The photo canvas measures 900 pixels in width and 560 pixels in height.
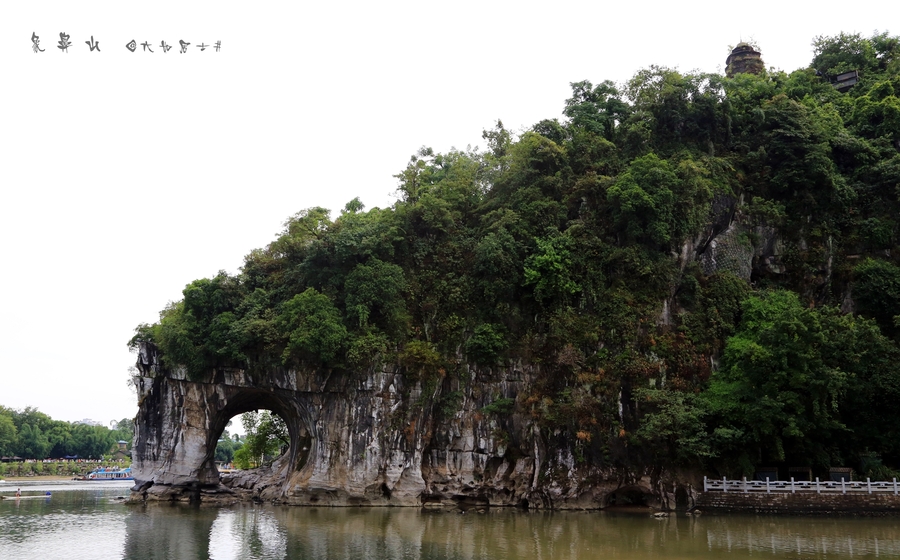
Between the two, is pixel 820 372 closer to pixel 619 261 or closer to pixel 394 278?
pixel 619 261

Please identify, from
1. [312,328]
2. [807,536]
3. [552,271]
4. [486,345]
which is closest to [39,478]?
[312,328]

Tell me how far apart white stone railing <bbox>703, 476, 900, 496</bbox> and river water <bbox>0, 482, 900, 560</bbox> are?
105 cm

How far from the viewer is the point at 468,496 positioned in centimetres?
2589

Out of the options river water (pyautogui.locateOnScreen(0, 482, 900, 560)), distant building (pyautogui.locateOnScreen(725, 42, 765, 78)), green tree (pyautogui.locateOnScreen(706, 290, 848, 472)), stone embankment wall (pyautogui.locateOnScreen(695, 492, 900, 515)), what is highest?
distant building (pyautogui.locateOnScreen(725, 42, 765, 78))

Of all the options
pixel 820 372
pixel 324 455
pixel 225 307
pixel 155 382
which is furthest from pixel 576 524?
pixel 155 382

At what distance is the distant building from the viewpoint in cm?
4112

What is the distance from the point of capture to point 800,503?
20.9m

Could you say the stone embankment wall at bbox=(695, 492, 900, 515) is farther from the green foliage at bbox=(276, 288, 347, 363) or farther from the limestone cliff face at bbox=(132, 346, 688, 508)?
the green foliage at bbox=(276, 288, 347, 363)

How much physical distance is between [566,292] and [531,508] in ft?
26.1

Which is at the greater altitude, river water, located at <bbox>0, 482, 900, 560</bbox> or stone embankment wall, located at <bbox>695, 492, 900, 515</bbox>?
stone embankment wall, located at <bbox>695, 492, 900, 515</bbox>

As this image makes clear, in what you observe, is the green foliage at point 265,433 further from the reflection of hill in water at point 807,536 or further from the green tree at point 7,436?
the green tree at point 7,436

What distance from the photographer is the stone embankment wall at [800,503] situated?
20156mm

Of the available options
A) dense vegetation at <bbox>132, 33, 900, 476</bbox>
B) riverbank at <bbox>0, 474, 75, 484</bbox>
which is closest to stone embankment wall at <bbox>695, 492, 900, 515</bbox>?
dense vegetation at <bbox>132, 33, 900, 476</bbox>

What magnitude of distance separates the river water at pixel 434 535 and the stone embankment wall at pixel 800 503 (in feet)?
2.21
